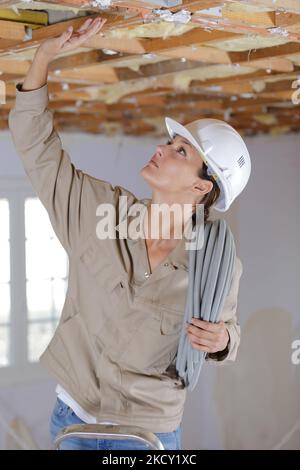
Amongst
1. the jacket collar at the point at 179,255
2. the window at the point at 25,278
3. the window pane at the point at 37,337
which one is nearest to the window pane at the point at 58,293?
the window at the point at 25,278

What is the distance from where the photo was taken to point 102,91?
157 inches

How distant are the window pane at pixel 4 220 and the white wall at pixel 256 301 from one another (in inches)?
8.2

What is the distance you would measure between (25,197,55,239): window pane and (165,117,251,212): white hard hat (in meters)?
3.05

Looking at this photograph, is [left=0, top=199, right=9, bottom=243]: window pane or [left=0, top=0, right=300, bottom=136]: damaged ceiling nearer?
[left=0, top=0, right=300, bottom=136]: damaged ceiling

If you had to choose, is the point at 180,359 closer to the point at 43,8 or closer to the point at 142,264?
the point at 142,264

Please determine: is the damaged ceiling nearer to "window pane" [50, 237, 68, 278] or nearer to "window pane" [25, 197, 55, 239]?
"window pane" [25, 197, 55, 239]

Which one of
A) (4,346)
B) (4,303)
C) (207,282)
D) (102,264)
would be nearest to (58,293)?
(4,303)

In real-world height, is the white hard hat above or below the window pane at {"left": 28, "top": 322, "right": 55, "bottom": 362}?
above

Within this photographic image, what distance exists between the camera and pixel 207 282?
7.36 feet

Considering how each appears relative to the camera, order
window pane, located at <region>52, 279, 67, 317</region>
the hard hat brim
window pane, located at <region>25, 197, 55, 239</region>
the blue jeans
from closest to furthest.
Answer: the blue jeans < the hard hat brim < window pane, located at <region>25, 197, 55, 239</region> < window pane, located at <region>52, 279, 67, 317</region>

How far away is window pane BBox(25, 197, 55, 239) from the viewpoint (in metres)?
5.43

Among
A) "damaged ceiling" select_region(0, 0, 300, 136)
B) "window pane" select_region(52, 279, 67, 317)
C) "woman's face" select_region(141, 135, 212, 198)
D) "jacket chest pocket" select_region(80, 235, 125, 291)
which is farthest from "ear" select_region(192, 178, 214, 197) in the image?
"window pane" select_region(52, 279, 67, 317)

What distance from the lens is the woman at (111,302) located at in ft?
7.36

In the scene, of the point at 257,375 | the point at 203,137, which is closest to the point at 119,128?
the point at 257,375
